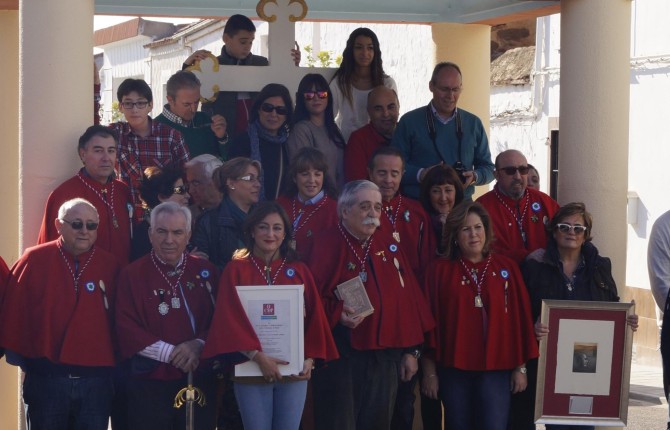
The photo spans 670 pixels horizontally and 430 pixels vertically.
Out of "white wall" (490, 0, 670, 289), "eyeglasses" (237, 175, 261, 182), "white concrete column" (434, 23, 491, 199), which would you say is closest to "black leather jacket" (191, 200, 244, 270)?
"eyeglasses" (237, 175, 261, 182)

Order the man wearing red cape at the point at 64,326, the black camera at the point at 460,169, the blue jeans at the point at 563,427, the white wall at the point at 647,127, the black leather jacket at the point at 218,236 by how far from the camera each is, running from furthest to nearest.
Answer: the white wall at the point at 647,127, the black camera at the point at 460,169, the blue jeans at the point at 563,427, the black leather jacket at the point at 218,236, the man wearing red cape at the point at 64,326

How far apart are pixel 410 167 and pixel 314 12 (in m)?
2.79

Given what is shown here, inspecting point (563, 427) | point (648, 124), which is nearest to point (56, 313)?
point (563, 427)

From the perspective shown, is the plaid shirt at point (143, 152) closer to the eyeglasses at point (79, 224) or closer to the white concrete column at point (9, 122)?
the eyeglasses at point (79, 224)

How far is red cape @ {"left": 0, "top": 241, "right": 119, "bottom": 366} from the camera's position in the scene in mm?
7047

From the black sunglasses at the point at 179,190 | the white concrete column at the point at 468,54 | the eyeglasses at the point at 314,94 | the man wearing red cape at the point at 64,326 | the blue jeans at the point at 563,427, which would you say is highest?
the white concrete column at the point at 468,54

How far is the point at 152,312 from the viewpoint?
7.11 metres

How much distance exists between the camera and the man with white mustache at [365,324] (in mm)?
7434

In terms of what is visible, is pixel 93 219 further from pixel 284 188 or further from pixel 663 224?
pixel 663 224

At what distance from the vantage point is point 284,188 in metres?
8.02

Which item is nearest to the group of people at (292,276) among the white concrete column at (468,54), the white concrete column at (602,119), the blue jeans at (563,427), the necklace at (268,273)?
the necklace at (268,273)

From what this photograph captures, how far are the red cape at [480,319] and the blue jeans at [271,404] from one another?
37.9 inches

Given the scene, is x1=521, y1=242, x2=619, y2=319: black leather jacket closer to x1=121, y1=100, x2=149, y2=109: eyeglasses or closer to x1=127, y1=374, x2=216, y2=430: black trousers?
x1=127, y1=374, x2=216, y2=430: black trousers

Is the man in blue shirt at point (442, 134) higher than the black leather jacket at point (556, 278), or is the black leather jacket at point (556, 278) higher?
the man in blue shirt at point (442, 134)
